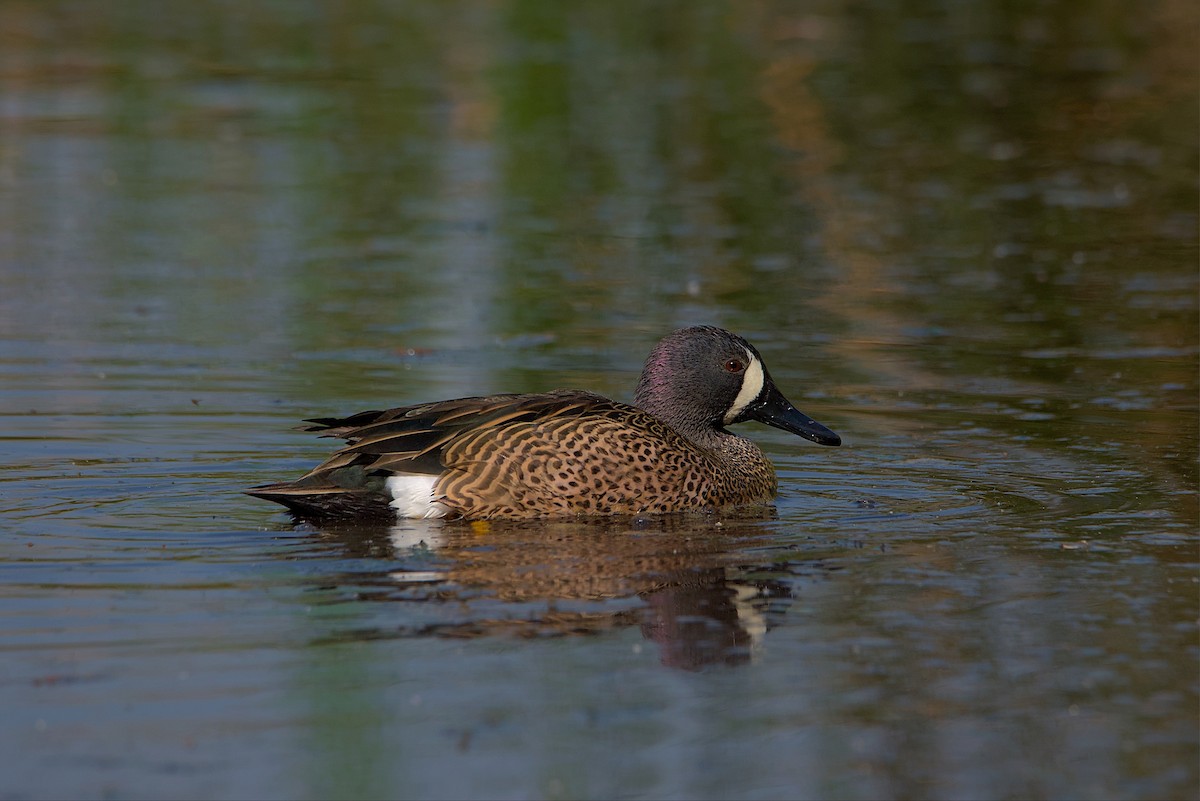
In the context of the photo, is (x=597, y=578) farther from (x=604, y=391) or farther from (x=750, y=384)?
(x=604, y=391)

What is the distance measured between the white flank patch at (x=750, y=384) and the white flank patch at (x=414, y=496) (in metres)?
1.62

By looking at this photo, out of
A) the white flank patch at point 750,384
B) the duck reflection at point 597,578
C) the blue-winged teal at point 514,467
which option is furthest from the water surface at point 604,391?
the white flank patch at point 750,384

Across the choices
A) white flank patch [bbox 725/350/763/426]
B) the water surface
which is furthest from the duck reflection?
white flank patch [bbox 725/350/763/426]

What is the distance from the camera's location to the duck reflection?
5.97 meters

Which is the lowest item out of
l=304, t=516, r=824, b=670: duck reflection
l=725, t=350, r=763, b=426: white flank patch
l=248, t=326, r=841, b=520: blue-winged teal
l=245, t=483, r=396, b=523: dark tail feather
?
l=304, t=516, r=824, b=670: duck reflection

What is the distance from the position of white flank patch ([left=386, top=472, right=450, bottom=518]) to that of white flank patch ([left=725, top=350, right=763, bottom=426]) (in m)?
1.62

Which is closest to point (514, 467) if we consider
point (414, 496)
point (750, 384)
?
point (414, 496)

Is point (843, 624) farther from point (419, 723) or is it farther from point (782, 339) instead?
point (782, 339)

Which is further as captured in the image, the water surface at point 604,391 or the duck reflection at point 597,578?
→ the duck reflection at point 597,578

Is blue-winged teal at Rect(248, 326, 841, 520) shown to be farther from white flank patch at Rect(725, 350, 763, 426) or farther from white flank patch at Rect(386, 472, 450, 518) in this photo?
white flank patch at Rect(725, 350, 763, 426)

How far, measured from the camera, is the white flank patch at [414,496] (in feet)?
24.8

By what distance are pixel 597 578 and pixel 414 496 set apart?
4.01ft

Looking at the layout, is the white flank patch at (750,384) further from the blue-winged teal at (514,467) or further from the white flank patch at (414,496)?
the white flank patch at (414,496)

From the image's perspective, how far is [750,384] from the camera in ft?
28.1
